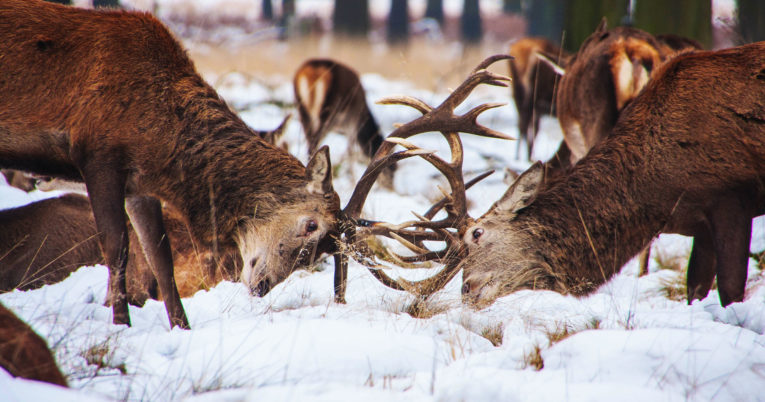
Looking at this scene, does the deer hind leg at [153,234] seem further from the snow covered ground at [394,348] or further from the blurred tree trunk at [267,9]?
the blurred tree trunk at [267,9]

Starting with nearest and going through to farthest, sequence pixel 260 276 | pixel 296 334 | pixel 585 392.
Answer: pixel 585 392
pixel 296 334
pixel 260 276

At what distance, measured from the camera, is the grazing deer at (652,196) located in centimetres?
429

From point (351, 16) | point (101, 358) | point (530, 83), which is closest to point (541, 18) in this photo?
point (351, 16)

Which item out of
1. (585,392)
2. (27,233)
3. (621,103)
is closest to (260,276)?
(27,233)

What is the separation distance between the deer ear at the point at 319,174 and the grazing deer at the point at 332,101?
4596 mm

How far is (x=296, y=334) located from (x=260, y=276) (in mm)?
1127

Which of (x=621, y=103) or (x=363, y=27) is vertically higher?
(x=621, y=103)

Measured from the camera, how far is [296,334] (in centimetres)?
317

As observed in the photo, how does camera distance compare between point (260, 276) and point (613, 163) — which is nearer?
point (260, 276)

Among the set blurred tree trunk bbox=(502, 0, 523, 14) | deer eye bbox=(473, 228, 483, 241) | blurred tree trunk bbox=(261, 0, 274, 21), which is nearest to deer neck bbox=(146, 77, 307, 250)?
deer eye bbox=(473, 228, 483, 241)

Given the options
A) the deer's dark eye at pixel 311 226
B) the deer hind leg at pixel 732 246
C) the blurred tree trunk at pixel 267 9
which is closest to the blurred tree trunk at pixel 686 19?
the deer hind leg at pixel 732 246

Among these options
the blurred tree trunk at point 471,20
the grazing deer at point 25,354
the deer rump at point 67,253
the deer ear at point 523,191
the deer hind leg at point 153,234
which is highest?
the grazing deer at point 25,354

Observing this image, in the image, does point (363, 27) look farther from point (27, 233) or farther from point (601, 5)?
point (27, 233)

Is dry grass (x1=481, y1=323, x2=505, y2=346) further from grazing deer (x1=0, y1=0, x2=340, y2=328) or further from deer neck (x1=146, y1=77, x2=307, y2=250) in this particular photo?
deer neck (x1=146, y1=77, x2=307, y2=250)
